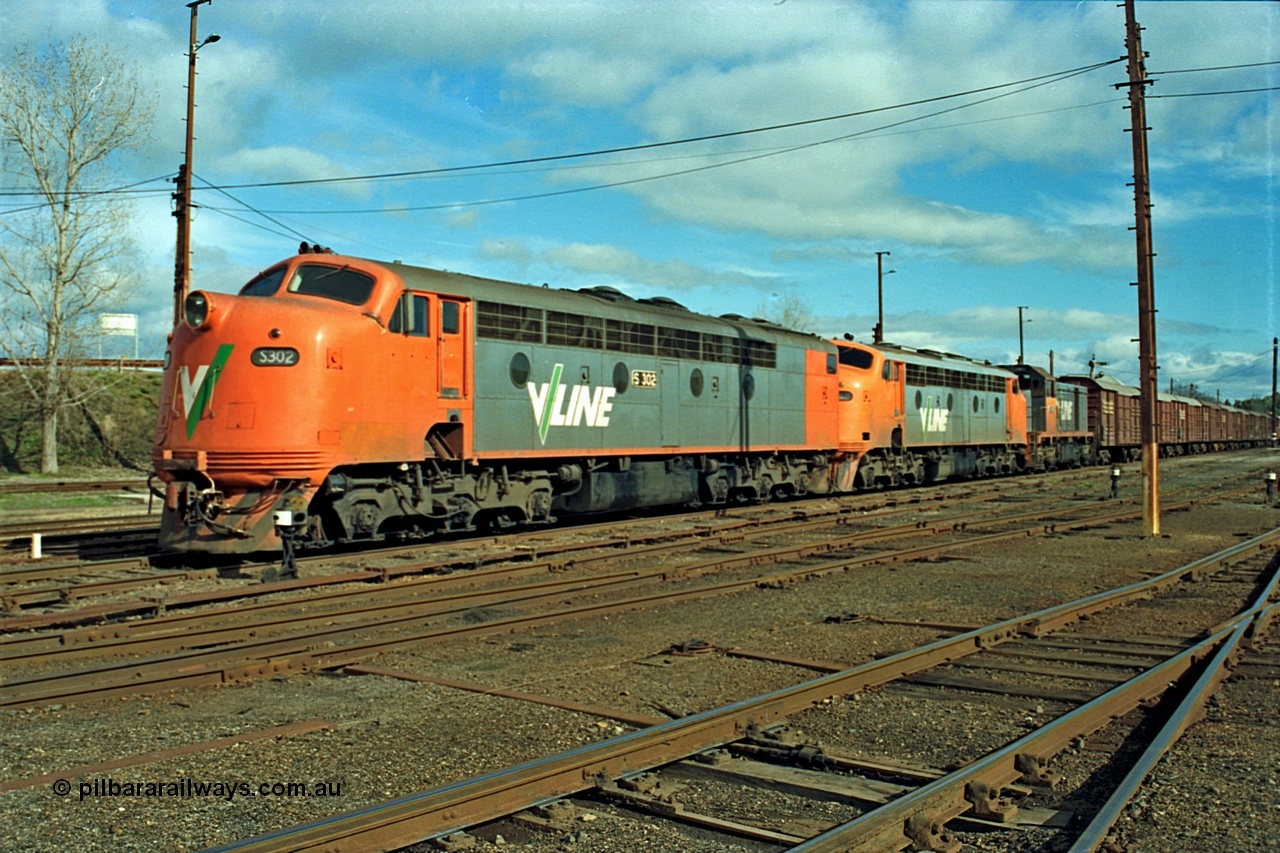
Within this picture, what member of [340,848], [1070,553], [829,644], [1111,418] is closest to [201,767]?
[340,848]

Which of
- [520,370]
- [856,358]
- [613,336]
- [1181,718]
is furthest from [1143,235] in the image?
[1181,718]

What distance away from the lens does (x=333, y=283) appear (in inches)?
525

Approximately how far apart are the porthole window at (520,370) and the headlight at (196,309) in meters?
4.38

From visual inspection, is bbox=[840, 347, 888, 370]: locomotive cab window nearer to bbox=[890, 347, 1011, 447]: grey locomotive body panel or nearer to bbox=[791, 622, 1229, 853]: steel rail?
bbox=[890, 347, 1011, 447]: grey locomotive body panel

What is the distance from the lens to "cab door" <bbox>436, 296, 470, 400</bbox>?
46.2 ft

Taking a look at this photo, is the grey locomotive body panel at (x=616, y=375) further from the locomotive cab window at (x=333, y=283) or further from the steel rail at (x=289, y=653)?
the steel rail at (x=289, y=653)

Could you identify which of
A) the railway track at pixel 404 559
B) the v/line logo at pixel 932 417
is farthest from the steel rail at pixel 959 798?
the v/line logo at pixel 932 417

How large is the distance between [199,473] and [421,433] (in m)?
2.82

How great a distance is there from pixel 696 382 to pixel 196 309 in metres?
9.33

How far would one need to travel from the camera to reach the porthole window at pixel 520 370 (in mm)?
15178

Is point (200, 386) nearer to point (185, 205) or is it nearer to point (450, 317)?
point (450, 317)

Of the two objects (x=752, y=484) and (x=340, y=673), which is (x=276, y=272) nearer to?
(x=340, y=673)

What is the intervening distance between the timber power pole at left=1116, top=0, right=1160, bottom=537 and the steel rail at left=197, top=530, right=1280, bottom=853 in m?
12.2

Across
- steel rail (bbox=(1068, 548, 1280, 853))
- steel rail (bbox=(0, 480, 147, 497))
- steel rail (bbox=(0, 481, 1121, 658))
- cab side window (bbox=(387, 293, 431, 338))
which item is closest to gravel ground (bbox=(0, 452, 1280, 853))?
steel rail (bbox=(1068, 548, 1280, 853))
